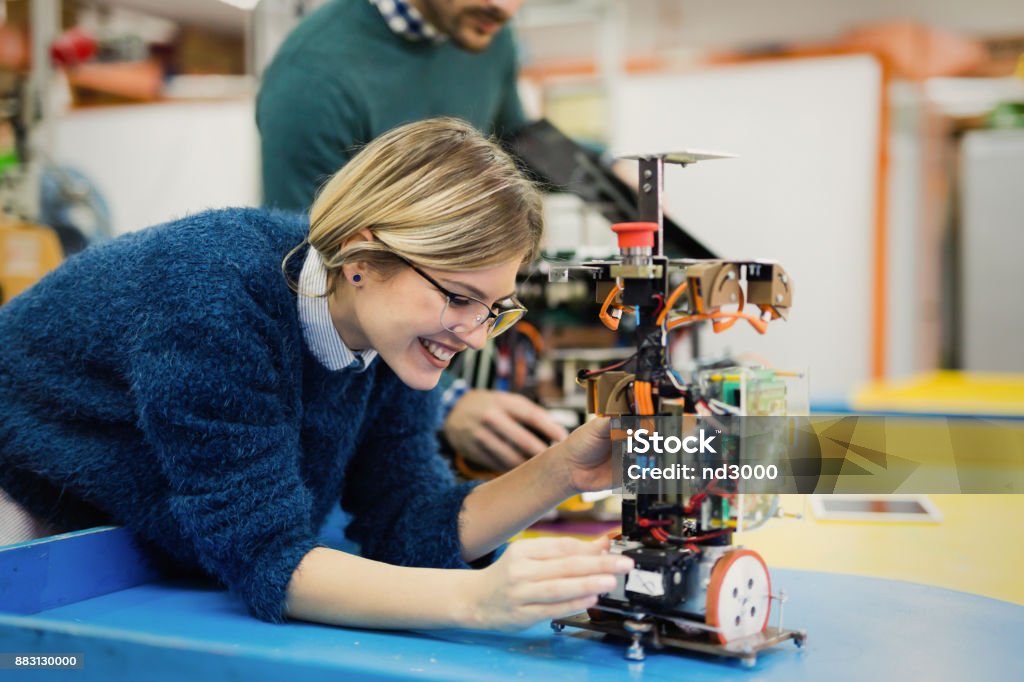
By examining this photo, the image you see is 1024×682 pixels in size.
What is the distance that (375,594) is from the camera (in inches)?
37.1

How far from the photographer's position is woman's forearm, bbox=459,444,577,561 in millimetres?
1123

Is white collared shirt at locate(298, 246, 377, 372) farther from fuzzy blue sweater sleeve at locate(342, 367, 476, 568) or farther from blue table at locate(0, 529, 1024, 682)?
blue table at locate(0, 529, 1024, 682)

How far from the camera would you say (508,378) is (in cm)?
195

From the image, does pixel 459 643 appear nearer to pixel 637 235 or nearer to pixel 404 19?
pixel 637 235

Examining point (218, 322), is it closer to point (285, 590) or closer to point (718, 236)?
point (285, 590)

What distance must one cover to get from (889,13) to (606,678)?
6032 mm

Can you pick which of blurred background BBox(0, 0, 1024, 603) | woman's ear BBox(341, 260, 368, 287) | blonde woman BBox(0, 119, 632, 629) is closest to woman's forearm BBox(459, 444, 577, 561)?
blonde woman BBox(0, 119, 632, 629)

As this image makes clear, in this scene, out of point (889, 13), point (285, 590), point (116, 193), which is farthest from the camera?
point (889, 13)

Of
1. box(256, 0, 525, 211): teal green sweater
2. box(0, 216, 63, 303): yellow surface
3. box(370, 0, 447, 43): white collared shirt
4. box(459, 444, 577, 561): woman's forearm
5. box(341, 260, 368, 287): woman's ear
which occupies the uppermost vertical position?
box(370, 0, 447, 43): white collared shirt

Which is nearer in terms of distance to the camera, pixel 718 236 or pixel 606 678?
pixel 606 678


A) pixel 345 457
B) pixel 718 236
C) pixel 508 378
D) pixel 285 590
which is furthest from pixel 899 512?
pixel 718 236

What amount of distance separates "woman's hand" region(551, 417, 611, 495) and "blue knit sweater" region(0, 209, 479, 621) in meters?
0.18

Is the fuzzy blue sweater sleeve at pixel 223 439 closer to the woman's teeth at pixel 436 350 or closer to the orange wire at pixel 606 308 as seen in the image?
the woman's teeth at pixel 436 350

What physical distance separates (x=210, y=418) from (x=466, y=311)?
268 mm
